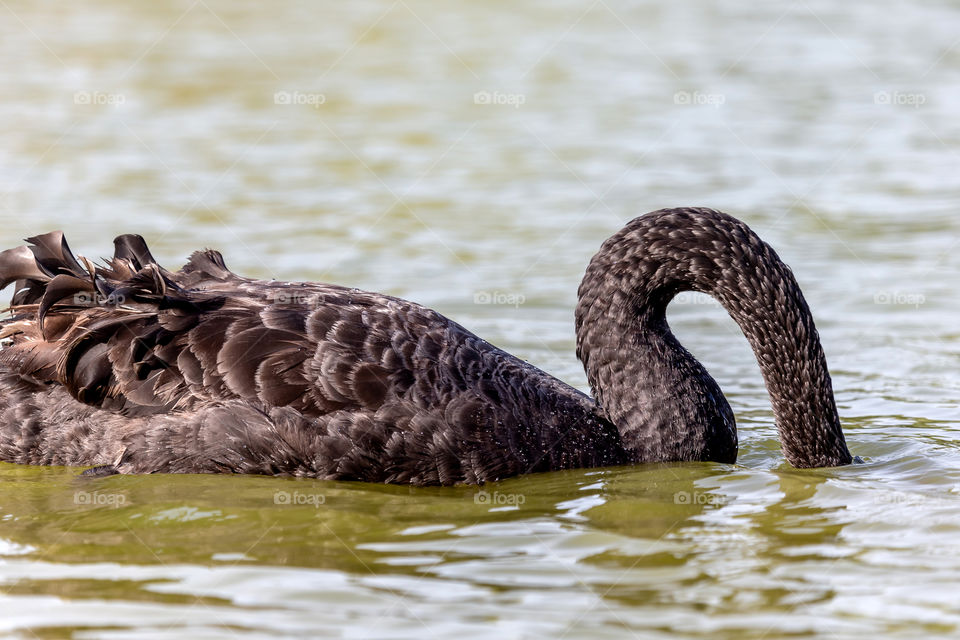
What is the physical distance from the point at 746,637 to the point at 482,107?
13.9m

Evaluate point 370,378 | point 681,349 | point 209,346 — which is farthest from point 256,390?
point 681,349

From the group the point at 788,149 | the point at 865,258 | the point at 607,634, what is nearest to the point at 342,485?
the point at 607,634

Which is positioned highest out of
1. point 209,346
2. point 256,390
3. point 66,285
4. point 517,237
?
point 517,237

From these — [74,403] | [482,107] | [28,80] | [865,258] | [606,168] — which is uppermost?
[28,80]

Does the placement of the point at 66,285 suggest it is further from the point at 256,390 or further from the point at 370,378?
the point at 370,378

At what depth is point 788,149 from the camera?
17.1m

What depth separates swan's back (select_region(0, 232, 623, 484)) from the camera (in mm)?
7941

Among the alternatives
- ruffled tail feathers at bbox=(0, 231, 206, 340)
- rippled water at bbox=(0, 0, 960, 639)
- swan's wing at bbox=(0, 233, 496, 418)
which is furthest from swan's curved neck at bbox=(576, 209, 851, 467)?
ruffled tail feathers at bbox=(0, 231, 206, 340)

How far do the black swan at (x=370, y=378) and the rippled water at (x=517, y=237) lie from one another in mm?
207

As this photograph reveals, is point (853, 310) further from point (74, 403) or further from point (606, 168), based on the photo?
point (74, 403)

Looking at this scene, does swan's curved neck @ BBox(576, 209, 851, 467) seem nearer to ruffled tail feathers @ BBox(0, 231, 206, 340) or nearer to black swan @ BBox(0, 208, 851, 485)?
black swan @ BBox(0, 208, 851, 485)

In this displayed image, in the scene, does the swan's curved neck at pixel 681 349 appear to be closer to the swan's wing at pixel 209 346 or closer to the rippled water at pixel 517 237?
the rippled water at pixel 517 237

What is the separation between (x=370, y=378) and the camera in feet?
26.1

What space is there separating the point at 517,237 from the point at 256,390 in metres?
6.51
